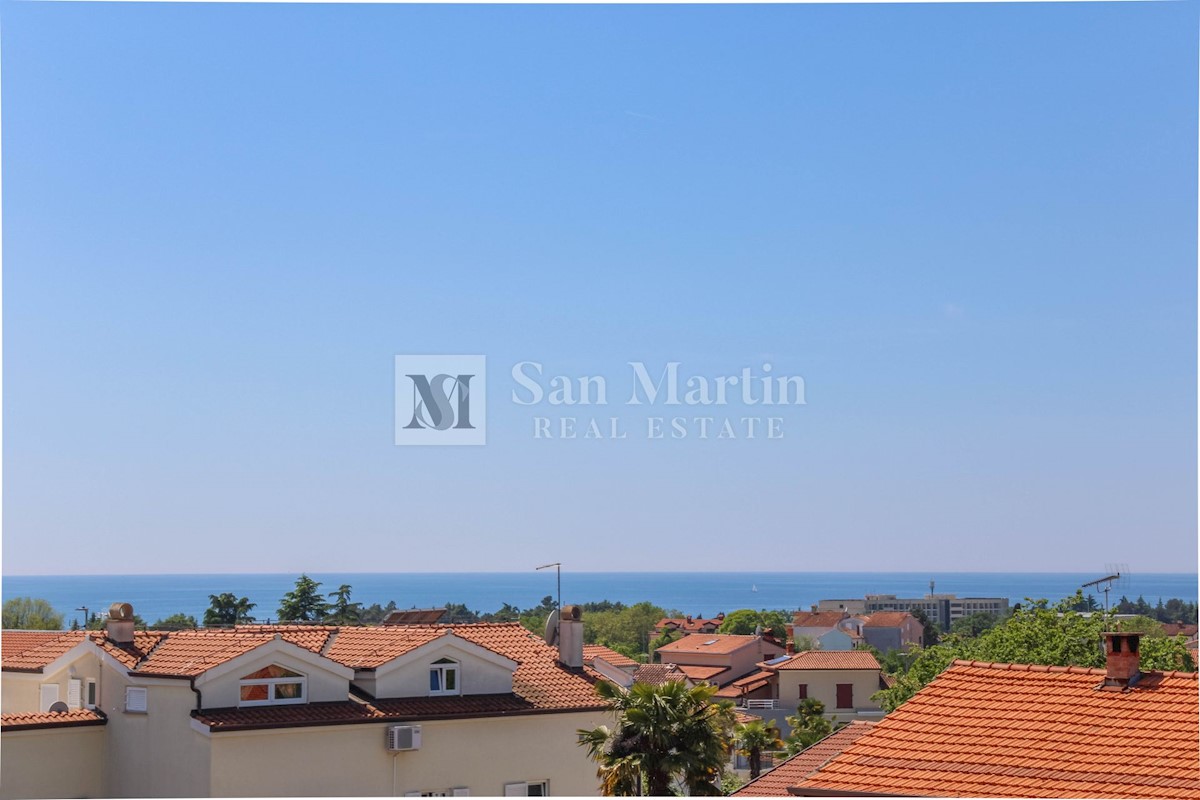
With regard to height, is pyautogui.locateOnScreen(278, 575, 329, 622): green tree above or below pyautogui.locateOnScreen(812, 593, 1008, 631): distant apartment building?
above

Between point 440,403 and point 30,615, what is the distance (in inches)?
570

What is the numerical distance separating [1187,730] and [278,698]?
600 centimetres

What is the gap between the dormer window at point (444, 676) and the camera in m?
9.55

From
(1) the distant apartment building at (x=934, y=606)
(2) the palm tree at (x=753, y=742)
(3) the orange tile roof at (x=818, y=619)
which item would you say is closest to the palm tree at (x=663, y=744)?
(2) the palm tree at (x=753, y=742)

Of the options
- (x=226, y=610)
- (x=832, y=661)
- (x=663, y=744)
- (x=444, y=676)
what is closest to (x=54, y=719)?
(x=444, y=676)

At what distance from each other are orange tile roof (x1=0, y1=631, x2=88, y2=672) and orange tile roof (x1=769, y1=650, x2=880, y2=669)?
63.7 ft

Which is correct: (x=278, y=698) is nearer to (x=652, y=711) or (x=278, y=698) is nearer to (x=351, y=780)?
(x=351, y=780)

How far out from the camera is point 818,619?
4928 centimetres

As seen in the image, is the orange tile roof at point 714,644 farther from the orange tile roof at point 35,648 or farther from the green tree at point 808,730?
the orange tile roof at point 35,648

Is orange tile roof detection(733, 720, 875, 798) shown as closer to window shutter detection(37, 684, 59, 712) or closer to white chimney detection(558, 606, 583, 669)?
white chimney detection(558, 606, 583, 669)

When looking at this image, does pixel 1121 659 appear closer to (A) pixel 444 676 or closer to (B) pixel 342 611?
(A) pixel 444 676

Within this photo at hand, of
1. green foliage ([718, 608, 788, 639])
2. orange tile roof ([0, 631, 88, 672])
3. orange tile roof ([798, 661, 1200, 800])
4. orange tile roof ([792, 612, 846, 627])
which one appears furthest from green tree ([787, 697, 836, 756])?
orange tile roof ([792, 612, 846, 627])

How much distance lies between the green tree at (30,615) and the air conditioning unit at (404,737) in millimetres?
14816

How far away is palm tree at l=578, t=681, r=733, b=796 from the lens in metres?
9.05
